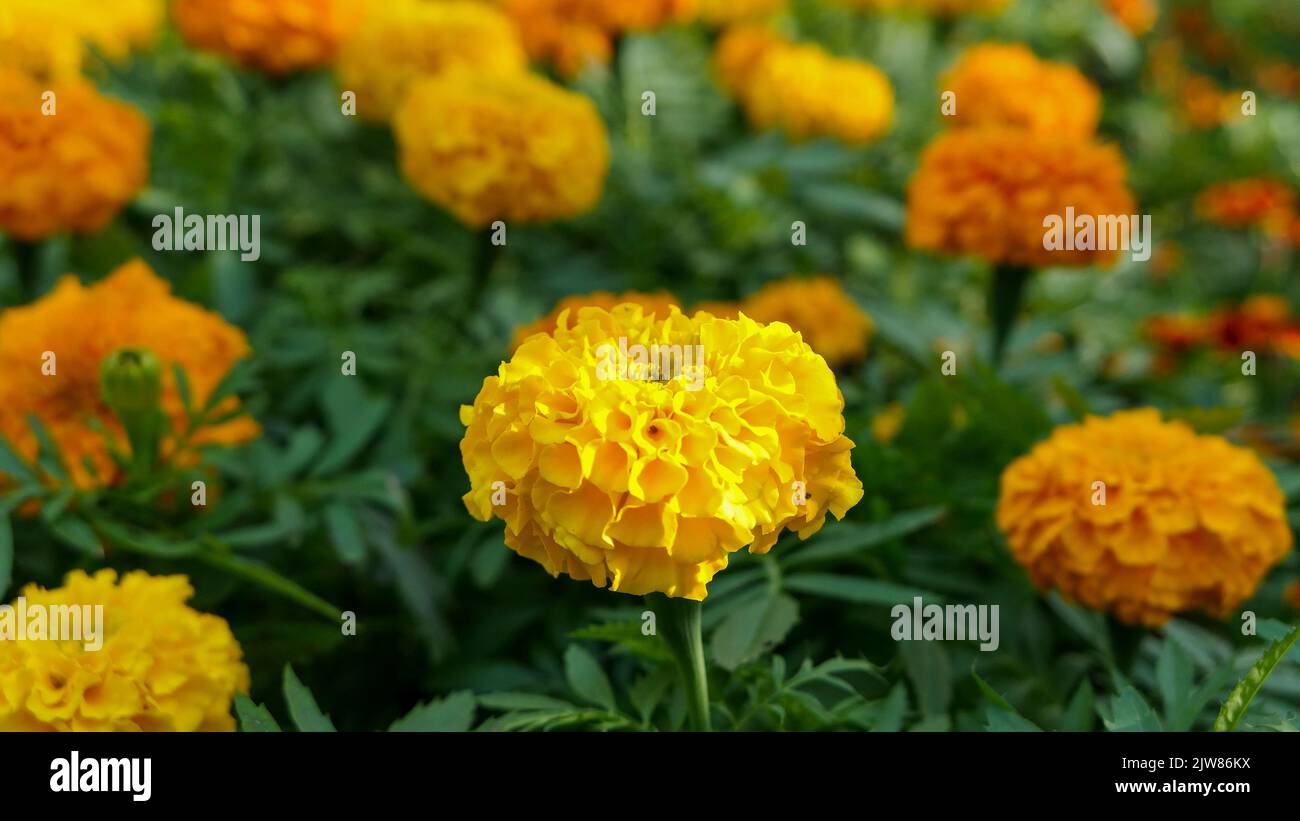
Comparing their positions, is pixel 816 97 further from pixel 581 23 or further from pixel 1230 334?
pixel 1230 334

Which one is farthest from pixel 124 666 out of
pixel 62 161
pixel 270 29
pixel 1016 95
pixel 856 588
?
pixel 1016 95

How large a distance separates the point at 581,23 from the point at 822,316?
686mm

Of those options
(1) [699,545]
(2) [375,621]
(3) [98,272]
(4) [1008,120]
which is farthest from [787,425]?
(4) [1008,120]

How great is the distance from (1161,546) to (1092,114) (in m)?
1.34

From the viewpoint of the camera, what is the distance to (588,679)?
46.1 inches

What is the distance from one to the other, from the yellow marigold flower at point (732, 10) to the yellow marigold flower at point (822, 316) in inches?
32.5

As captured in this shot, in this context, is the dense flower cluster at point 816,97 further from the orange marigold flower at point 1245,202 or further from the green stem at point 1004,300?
the orange marigold flower at point 1245,202

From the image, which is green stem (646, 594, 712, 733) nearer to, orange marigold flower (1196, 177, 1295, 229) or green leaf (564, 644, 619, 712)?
green leaf (564, 644, 619, 712)

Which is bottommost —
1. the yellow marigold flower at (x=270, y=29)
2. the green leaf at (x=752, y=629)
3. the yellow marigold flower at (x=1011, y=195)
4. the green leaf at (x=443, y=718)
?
the green leaf at (x=443, y=718)

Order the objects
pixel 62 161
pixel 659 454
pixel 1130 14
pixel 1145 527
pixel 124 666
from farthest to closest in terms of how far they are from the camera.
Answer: pixel 1130 14
pixel 62 161
pixel 1145 527
pixel 124 666
pixel 659 454

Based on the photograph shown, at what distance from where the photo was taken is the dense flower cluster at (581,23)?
215 centimetres

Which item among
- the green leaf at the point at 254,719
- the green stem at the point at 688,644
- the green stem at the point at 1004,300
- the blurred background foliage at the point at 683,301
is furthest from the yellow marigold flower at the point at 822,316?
the green leaf at the point at 254,719

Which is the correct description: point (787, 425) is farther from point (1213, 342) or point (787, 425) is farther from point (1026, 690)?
point (1213, 342)

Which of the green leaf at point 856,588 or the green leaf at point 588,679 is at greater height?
the green leaf at point 856,588
